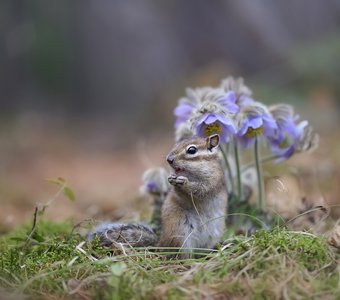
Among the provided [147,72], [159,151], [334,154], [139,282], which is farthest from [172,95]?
[139,282]

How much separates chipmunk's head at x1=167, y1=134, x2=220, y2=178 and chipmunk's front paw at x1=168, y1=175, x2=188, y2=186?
0.20 ft

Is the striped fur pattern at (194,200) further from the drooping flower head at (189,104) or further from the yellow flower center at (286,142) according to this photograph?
the yellow flower center at (286,142)

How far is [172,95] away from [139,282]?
10.9m

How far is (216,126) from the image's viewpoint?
3.94m

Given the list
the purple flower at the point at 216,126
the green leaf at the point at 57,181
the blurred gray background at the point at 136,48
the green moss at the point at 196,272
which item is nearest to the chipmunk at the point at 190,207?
the purple flower at the point at 216,126

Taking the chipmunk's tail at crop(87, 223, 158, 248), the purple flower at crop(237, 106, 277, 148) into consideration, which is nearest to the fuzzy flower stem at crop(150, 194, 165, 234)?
the chipmunk's tail at crop(87, 223, 158, 248)

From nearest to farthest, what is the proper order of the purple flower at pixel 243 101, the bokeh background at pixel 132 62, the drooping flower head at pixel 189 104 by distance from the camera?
the purple flower at pixel 243 101 → the drooping flower head at pixel 189 104 → the bokeh background at pixel 132 62

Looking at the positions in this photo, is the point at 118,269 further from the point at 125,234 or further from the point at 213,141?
the point at 213,141

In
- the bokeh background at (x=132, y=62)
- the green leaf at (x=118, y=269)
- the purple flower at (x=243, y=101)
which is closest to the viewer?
the green leaf at (x=118, y=269)

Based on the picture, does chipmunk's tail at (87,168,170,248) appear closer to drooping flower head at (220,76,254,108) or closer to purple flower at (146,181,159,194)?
purple flower at (146,181,159,194)

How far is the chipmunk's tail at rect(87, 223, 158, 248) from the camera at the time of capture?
3.79 metres

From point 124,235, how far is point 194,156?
64 cm

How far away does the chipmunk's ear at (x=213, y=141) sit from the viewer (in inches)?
148

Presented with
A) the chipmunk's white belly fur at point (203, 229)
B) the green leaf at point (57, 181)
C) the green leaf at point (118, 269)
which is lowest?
the green leaf at point (118, 269)
